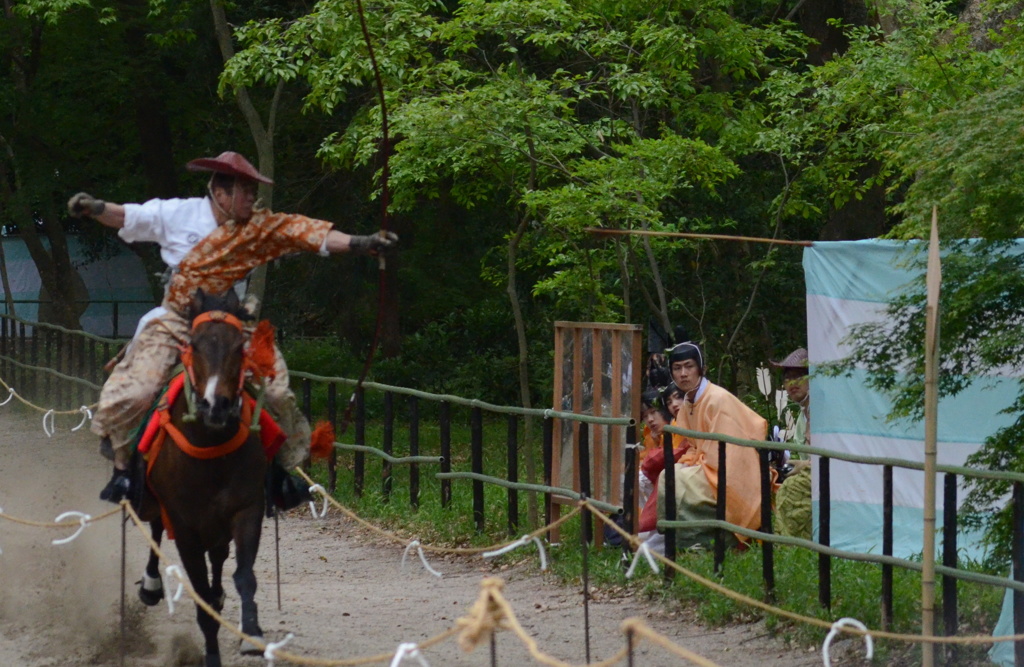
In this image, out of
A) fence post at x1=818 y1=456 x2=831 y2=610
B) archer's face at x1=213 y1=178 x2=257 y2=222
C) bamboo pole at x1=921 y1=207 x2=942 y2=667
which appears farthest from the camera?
fence post at x1=818 y1=456 x2=831 y2=610

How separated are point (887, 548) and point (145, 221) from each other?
4469mm

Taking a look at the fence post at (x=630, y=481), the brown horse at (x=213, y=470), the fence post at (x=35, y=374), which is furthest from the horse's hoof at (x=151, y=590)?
the fence post at (x=35, y=374)

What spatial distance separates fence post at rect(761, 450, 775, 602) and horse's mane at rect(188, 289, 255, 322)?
10.9 feet

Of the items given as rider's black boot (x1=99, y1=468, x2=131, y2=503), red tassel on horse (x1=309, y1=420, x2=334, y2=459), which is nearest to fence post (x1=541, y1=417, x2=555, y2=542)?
red tassel on horse (x1=309, y1=420, x2=334, y2=459)

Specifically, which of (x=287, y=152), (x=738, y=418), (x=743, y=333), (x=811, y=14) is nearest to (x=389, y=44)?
(x=738, y=418)

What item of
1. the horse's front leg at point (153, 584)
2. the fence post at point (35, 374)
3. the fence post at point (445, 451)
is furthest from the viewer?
the fence post at point (35, 374)

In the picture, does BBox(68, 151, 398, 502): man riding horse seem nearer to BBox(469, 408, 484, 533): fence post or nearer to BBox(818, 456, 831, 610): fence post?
BBox(818, 456, 831, 610): fence post

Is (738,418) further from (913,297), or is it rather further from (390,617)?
(390,617)

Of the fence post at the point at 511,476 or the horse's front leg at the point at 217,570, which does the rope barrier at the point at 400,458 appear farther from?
the horse's front leg at the point at 217,570

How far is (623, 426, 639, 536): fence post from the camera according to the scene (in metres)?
8.92

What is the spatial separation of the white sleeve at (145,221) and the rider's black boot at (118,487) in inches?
50.4

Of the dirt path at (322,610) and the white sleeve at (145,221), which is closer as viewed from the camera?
the white sleeve at (145,221)

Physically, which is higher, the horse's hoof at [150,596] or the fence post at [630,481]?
the fence post at [630,481]

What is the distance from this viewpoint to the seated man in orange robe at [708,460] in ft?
29.5
